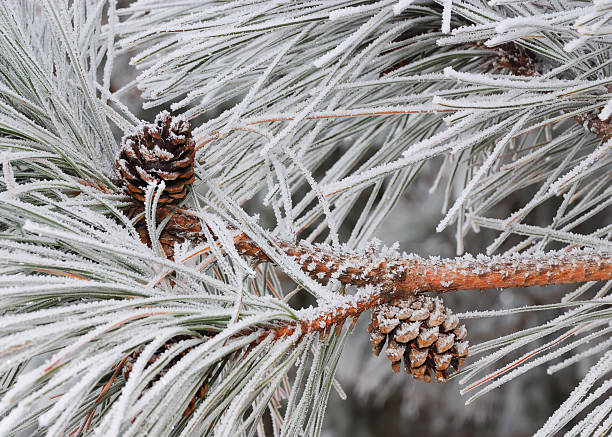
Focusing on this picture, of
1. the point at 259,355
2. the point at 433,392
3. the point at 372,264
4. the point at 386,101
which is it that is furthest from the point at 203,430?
the point at 433,392

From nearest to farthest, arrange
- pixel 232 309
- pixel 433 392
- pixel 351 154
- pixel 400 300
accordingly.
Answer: pixel 232 309 < pixel 400 300 < pixel 351 154 < pixel 433 392

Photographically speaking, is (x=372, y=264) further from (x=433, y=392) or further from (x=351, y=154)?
(x=433, y=392)

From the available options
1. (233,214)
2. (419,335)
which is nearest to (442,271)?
(419,335)

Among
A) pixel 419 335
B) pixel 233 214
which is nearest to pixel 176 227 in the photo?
pixel 233 214

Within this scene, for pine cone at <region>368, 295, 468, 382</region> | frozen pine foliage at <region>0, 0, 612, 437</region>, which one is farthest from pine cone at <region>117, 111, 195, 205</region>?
pine cone at <region>368, 295, 468, 382</region>

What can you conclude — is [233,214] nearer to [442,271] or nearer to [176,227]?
[176,227]

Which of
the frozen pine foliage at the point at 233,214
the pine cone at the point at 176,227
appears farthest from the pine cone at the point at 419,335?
the pine cone at the point at 176,227

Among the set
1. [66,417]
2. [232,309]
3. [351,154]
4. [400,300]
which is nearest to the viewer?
[66,417]
